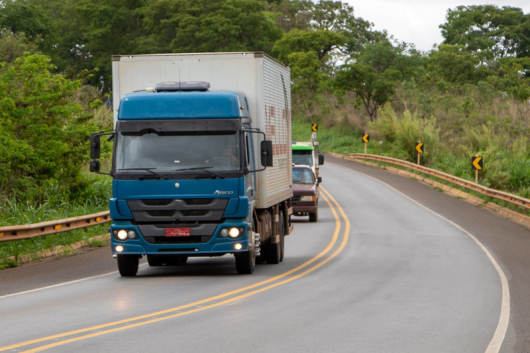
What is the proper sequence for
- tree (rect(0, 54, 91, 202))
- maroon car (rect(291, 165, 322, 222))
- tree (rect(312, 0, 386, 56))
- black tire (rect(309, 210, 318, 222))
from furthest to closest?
tree (rect(312, 0, 386, 56)) → black tire (rect(309, 210, 318, 222)) → maroon car (rect(291, 165, 322, 222)) → tree (rect(0, 54, 91, 202))

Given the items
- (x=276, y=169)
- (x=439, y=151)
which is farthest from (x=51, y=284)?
(x=439, y=151)

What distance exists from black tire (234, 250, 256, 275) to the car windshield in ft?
44.2

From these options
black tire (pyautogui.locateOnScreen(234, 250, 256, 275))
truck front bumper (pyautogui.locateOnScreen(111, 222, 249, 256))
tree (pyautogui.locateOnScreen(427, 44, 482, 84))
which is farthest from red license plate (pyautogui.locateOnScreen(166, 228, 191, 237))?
tree (pyautogui.locateOnScreen(427, 44, 482, 84))

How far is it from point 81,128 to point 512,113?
35858mm

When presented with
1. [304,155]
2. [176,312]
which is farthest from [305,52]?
[176,312]

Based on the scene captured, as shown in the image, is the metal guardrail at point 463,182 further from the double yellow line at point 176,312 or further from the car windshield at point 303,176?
the double yellow line at point 176,312

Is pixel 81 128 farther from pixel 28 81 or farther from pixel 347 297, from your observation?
pixel 347 297

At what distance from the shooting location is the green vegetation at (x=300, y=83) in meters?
21.0

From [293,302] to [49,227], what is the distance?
8300 mm

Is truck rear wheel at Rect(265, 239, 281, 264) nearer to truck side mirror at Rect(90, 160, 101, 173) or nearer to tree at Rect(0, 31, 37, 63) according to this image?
truck side mirror at Rect(90, 160, 101, 173)

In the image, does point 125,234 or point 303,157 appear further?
point 303,157

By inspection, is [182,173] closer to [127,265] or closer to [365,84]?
[127,265]

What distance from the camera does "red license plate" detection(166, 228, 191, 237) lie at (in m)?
12.2

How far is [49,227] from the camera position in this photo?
1681cm
